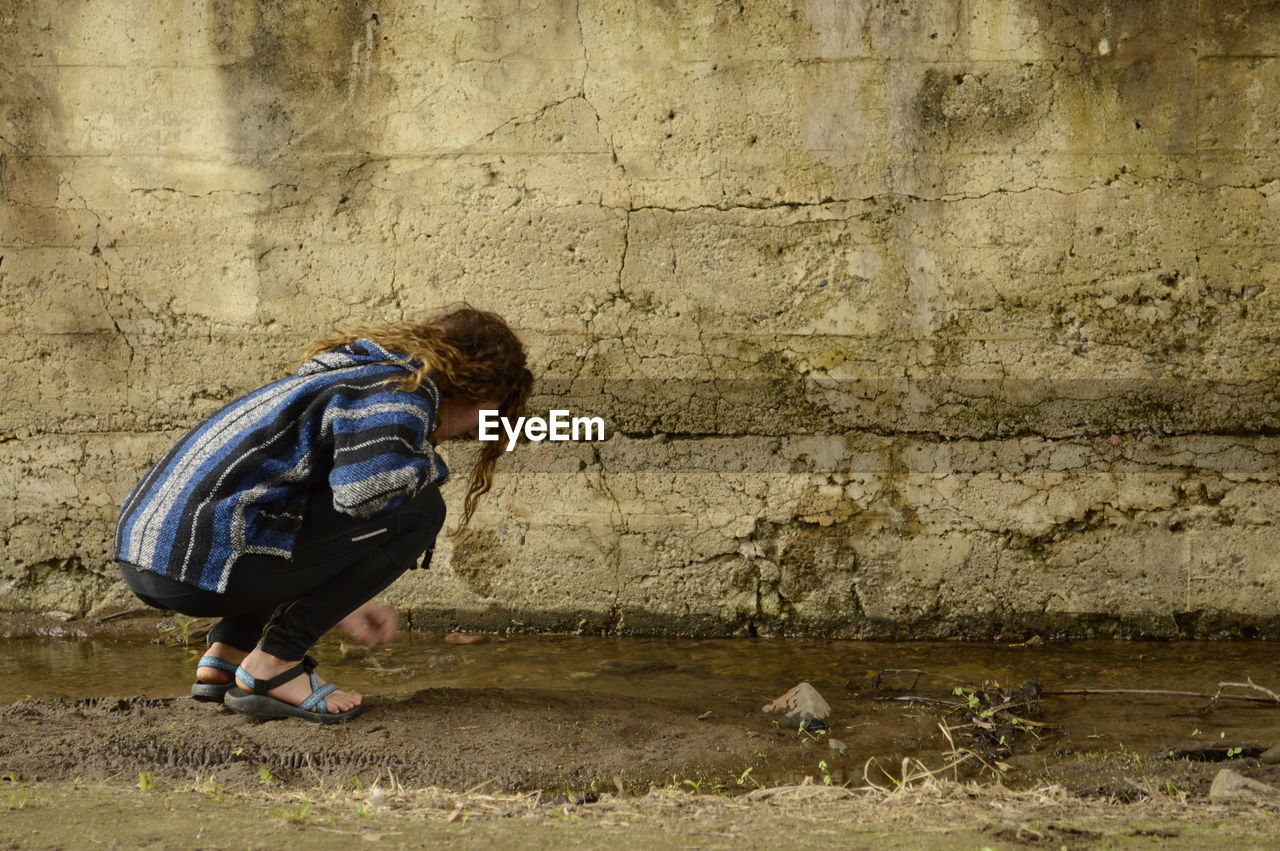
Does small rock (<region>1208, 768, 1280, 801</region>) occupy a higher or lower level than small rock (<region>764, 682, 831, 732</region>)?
higher

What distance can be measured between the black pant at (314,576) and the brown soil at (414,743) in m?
0.25

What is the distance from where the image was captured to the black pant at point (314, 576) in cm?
249

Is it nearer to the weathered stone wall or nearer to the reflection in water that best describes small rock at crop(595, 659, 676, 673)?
the reflection in water

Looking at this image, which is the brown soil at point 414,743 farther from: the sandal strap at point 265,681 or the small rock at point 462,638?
the small rock at point 462,638

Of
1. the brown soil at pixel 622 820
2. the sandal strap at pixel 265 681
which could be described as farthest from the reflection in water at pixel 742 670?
the brown soil at pixel 622 820

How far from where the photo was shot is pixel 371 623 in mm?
2744

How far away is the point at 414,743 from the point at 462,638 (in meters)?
1.16

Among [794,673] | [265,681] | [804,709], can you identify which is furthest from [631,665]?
[265,681]

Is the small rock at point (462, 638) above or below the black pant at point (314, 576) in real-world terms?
below

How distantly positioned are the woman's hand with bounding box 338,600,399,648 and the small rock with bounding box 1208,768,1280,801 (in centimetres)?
176

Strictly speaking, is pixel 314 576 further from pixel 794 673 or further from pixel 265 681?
pixel 794 673

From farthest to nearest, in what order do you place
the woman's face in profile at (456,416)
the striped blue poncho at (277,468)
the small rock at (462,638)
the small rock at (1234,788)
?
the small rock at (462,638)
the woman's face in profile at (456,416)
the striped blue poncho at (277,468)
the small rock at (1234,788)

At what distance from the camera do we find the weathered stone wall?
3459mm

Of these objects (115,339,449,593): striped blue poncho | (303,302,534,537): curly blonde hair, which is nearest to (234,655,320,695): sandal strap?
(115,339,449,593): striped blue poncho
